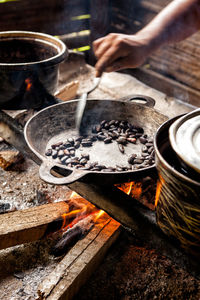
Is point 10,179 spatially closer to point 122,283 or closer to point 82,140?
point 82,140

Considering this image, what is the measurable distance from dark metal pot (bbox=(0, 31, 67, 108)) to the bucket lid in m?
1.16

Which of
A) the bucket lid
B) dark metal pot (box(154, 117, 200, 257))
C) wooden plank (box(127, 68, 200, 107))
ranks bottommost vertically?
wooden plank (box(127, 68, 200, 107))

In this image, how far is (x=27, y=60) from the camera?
→ 2.51 metres

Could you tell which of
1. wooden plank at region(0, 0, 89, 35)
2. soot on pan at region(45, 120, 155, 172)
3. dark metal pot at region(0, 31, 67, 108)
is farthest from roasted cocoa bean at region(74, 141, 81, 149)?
wooden plank at region(0, 0, 89, 35)

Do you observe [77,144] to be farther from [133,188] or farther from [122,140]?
[133,188]

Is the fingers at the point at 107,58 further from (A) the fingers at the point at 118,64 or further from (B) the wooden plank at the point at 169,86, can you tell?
(B) the wooden plank at the point at 169,86

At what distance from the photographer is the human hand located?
6.26ft

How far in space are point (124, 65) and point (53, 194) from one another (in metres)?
1.06

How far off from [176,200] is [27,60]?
74.9 inches

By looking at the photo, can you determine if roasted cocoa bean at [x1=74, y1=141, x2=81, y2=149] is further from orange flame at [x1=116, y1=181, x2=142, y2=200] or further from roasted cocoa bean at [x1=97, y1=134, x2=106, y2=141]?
orange flame at [x1=116, y1=181, x2=142, y2=200]

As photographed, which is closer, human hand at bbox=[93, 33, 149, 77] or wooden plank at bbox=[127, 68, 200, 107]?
human hand at bbox=[93, 33, 149, 77]

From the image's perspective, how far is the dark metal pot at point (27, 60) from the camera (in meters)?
2.01

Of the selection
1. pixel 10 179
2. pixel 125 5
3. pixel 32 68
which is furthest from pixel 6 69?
pixel 125 5

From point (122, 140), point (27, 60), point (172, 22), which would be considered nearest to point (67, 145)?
point (122, 140)
